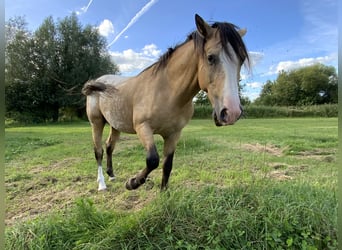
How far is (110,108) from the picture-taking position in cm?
299

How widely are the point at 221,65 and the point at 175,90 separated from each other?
2.03ft

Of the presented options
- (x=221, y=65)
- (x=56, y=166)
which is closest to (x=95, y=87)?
(x=221, y=65)

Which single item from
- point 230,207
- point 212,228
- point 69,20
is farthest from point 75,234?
point 69,20

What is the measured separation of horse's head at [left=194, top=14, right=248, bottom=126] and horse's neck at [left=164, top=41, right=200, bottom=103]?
19cm

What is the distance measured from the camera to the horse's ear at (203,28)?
6.20ft

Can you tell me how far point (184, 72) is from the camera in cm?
225

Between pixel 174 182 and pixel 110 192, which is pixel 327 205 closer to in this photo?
pixel 174 182

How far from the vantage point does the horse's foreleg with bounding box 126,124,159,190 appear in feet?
7.50

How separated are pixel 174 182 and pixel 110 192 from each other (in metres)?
0.79

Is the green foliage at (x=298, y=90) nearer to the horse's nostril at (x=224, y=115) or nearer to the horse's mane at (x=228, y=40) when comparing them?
the horse's mane at (x=228, y=40)

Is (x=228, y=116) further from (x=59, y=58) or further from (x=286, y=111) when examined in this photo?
(x=286, y=111)

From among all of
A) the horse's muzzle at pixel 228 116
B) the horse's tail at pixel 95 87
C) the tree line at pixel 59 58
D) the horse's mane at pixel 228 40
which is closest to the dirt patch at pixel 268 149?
the horse's tail at pixel 95 87

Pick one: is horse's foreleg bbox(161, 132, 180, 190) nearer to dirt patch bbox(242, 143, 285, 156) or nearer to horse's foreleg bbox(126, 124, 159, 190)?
horse's foreleg bbox(126, 124, 159, 190)

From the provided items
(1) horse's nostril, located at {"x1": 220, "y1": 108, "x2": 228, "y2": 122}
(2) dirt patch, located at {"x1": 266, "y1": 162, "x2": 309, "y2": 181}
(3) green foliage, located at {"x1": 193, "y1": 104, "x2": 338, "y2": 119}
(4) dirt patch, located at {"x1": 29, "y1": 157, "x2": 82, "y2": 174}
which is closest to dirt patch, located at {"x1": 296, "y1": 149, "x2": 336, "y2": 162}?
(2) dirt patch, located at {"x1": 266, "y1": 162, "x2": 309, "y2": 181}
